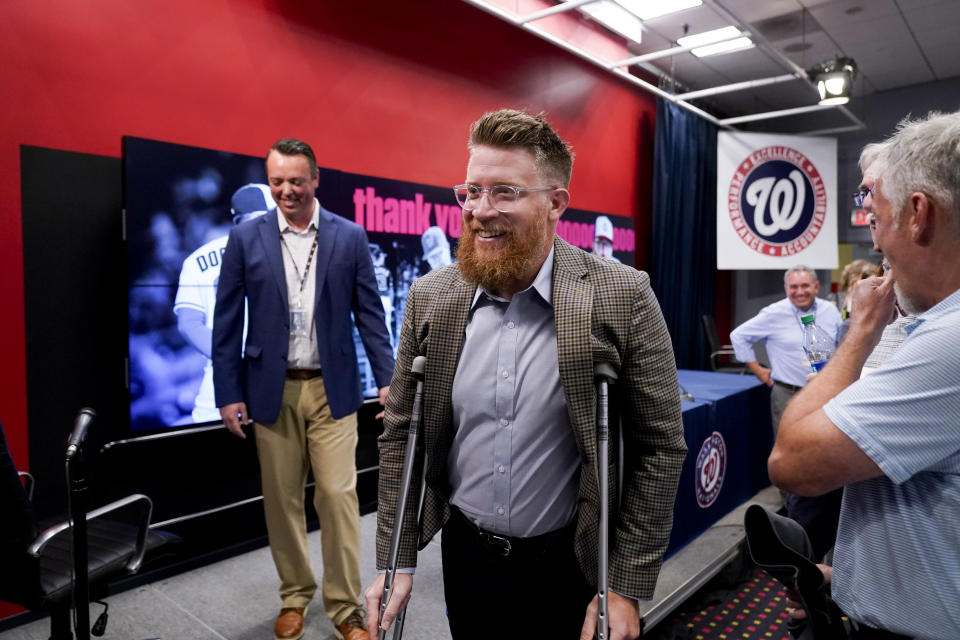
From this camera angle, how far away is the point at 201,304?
120 inches

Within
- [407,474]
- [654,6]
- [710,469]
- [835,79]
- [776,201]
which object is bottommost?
[710,469]

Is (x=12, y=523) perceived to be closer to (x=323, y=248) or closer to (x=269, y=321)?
(x=269, y=321)

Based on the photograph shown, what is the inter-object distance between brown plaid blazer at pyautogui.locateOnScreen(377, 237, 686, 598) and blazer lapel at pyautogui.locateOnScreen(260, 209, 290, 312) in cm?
128

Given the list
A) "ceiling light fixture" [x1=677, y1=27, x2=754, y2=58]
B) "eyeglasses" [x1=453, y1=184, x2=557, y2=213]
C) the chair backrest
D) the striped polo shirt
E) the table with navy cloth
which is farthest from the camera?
"ceiling light fixture" [x1=677, y1=27, x2=754, y2=58]

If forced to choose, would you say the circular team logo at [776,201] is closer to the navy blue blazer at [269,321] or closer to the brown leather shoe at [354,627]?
the navy blue blazer at [269,321]

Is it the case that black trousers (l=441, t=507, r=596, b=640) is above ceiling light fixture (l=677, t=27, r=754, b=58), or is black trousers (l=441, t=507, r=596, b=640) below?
below

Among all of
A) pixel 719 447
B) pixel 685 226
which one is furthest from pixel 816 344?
pixel 685 226

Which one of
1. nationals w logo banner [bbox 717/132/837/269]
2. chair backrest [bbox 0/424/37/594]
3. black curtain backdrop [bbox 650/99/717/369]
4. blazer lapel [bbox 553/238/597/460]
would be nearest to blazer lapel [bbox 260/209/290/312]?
chair backrest [bbox 0/424/37/594]

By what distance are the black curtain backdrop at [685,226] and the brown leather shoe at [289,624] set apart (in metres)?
5.29

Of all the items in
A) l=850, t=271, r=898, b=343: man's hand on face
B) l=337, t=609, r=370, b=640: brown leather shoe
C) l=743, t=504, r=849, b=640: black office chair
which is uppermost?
l=850, t=271, r=898, b=343: man's hand on face

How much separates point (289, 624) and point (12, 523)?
3.72 ft

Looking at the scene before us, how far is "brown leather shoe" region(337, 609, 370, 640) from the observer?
2.45m

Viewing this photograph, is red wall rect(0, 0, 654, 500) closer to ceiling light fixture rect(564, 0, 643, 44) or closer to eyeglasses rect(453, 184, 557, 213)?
ceiling light fixture rect(564, 0, 643, 44)

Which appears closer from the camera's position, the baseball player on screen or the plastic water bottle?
the plastic water bottle
